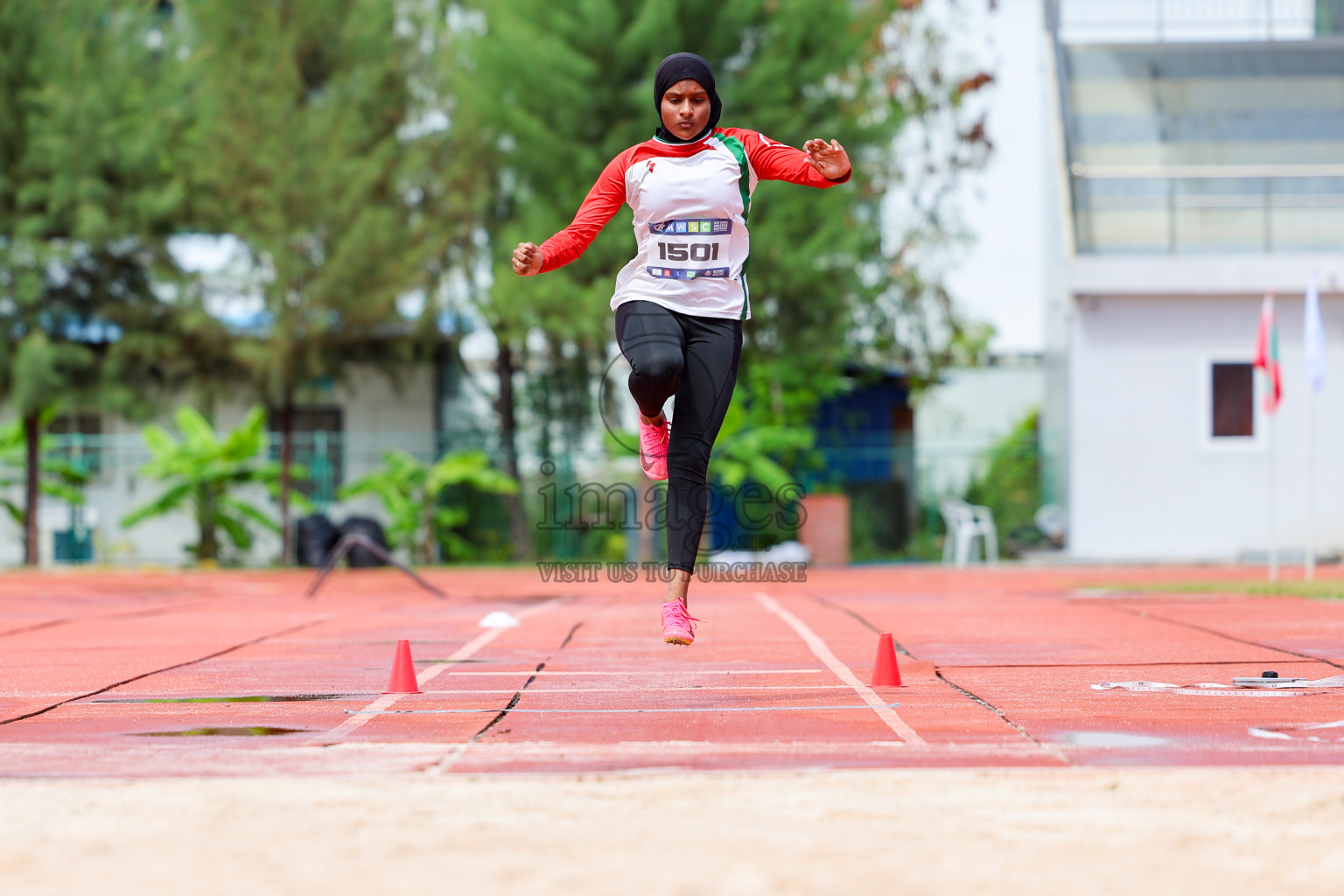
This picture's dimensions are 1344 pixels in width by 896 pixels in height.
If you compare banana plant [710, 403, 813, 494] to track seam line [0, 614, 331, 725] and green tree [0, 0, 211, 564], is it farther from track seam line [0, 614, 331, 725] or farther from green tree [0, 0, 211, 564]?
track seam line [0, 614, 331, 725]

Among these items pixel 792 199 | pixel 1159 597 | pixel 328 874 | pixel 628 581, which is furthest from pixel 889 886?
pixel 792 199

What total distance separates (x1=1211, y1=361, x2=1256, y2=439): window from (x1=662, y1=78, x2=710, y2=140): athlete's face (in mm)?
15403

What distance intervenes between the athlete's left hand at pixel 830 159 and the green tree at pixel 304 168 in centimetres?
1430

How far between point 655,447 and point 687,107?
1370 millimetres

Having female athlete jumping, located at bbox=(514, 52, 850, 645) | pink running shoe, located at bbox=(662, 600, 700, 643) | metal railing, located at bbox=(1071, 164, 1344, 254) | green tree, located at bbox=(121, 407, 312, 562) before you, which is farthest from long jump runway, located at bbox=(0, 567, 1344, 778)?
metal railing, located at bbox=(1071, 164, 1344, 254)

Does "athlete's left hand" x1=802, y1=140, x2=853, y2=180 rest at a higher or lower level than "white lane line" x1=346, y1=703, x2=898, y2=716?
higher

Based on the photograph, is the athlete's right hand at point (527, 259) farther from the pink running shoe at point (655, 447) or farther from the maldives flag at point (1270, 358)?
the maldives flag at point (1270, 358)

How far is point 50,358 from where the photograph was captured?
1884cm

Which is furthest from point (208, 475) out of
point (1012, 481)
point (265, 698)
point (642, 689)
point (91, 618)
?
point (642, 689)

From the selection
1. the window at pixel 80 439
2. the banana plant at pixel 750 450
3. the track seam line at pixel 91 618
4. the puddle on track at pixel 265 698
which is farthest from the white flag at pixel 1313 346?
the window at pixel 80 439

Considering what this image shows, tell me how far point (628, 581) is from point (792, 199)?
543 cm

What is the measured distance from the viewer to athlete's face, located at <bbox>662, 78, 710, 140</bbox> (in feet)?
17.6

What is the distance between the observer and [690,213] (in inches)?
210

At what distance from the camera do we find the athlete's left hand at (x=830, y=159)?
5227 mm
